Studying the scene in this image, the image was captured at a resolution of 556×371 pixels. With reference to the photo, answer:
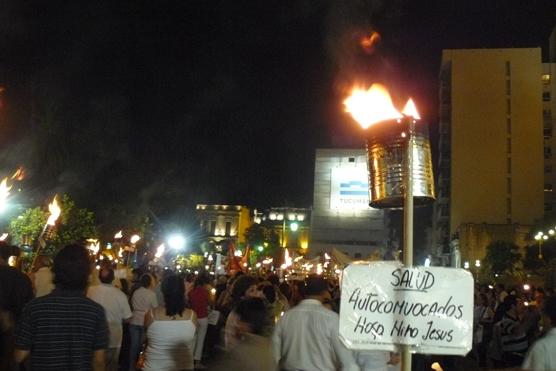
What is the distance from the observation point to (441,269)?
4094mm

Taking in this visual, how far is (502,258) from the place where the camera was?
5947 cm

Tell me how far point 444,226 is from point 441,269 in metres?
84.2

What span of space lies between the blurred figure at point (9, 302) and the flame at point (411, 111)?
480 cm

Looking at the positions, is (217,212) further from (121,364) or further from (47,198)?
(121,364)

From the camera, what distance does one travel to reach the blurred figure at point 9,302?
673 centimetres

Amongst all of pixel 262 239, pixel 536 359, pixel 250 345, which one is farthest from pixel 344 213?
pixel 250 345

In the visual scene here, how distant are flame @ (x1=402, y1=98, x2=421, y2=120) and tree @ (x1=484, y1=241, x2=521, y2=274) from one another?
5892 cm

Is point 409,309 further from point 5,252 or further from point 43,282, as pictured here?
point 43,282

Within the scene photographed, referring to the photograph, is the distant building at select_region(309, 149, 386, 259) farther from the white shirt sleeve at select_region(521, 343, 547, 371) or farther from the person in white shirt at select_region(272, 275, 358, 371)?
the white shirt sleeve at select_region(521, 343, 547, 371)

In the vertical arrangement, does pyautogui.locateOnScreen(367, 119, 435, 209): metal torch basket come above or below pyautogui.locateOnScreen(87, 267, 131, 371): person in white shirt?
above

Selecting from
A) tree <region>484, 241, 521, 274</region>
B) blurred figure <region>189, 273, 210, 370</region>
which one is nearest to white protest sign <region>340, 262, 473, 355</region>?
blurred figure <region>189, 273, 210, 370</region>

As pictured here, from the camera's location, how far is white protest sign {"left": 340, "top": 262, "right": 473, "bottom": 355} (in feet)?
13.0

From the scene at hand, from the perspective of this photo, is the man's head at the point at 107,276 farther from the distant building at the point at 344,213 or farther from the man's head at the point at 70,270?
the distant building at the point at 344,213

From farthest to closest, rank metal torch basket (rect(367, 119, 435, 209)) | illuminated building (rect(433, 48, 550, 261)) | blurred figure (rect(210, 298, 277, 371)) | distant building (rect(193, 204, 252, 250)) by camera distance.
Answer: distant building (rect(193, 204, 252, 250)) → illuminated building (rect(433, 48, 550, 261)) → metal torch basket (rect(367, 119, 435, 209)) → blurred figure (rect(210, 298, 277, 371))
